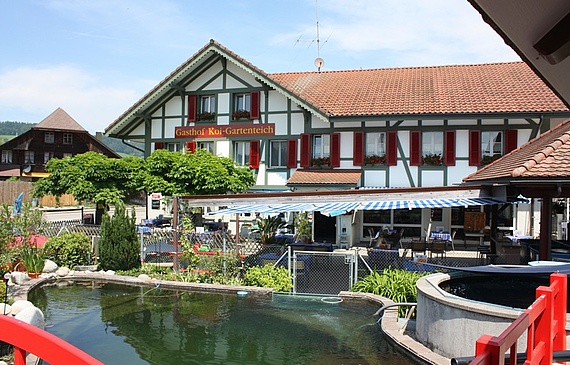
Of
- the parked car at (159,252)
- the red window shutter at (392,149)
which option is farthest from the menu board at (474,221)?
the parked car at (159,252)

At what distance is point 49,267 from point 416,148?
45.4 feet

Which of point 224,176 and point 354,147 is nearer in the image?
point 224,176

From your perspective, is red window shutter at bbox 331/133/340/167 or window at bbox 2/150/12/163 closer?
red window shutter at bbox 331/133/340/167

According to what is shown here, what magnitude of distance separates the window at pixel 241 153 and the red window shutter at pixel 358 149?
4.98 metres

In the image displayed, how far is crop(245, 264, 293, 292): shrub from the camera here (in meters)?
12.6

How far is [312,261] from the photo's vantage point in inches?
535

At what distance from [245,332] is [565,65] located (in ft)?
26.3

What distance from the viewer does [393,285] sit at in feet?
37.9

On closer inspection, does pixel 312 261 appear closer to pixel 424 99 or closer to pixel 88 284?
pixel 88 284

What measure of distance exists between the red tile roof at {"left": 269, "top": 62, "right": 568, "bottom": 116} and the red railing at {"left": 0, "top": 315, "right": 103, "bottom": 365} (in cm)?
1930

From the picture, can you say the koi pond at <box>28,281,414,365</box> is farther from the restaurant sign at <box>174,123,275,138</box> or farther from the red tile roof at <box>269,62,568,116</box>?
the restaurant sign at <box>174,123,275,138</box>

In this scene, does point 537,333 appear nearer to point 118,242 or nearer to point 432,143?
point 118,242

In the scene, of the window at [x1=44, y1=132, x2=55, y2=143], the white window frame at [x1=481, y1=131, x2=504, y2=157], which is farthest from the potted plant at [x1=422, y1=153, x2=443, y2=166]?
the window at [x1=44, y1=132, x2=55, y2=143]

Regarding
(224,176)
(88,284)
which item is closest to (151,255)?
(88,284)
